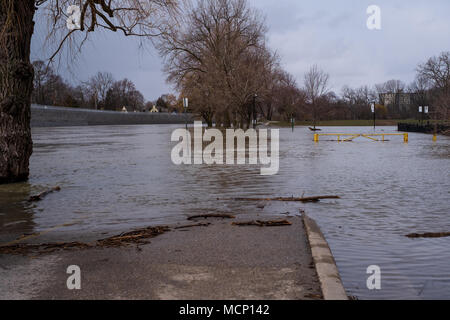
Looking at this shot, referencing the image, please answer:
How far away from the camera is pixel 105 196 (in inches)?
410

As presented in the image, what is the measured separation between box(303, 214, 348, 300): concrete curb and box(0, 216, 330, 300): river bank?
0.07 metres

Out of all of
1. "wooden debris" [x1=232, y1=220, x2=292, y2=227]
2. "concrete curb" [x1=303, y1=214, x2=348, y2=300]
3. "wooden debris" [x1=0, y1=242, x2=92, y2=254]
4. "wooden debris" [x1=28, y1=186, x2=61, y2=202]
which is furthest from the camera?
"wooden debris" [x1=28, y1=186, x2=61, y2=202]

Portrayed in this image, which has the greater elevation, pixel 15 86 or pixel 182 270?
pixel 15 86

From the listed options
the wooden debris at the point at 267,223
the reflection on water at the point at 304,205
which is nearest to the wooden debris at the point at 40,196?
the reflection on water at the point at 304,205

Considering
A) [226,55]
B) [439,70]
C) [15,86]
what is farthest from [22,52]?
[439,70]

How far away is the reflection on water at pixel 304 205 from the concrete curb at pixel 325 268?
21 centimetres

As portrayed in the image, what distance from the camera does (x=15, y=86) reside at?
38.5 ft

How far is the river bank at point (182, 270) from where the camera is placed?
420cm

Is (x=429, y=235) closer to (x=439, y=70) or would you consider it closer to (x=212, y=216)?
(x=212, y=216)

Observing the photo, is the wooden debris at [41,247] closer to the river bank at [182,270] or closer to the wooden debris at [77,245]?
the wooden debris at [77,245]

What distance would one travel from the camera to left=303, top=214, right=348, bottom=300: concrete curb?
4064 mm

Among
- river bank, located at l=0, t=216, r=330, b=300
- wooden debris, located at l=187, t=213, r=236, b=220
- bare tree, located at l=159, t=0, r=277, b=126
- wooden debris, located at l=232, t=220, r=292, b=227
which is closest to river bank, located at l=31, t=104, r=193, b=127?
bare tree, located at l=159, t=0, r=277, b=126

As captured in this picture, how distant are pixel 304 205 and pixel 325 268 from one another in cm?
437

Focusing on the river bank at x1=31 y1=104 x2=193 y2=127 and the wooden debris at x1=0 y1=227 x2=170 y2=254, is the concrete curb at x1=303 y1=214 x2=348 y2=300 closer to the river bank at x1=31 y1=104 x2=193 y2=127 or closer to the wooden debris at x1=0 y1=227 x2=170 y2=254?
the wooden debris at x1=0 y1=227 x2=170 y2=254
